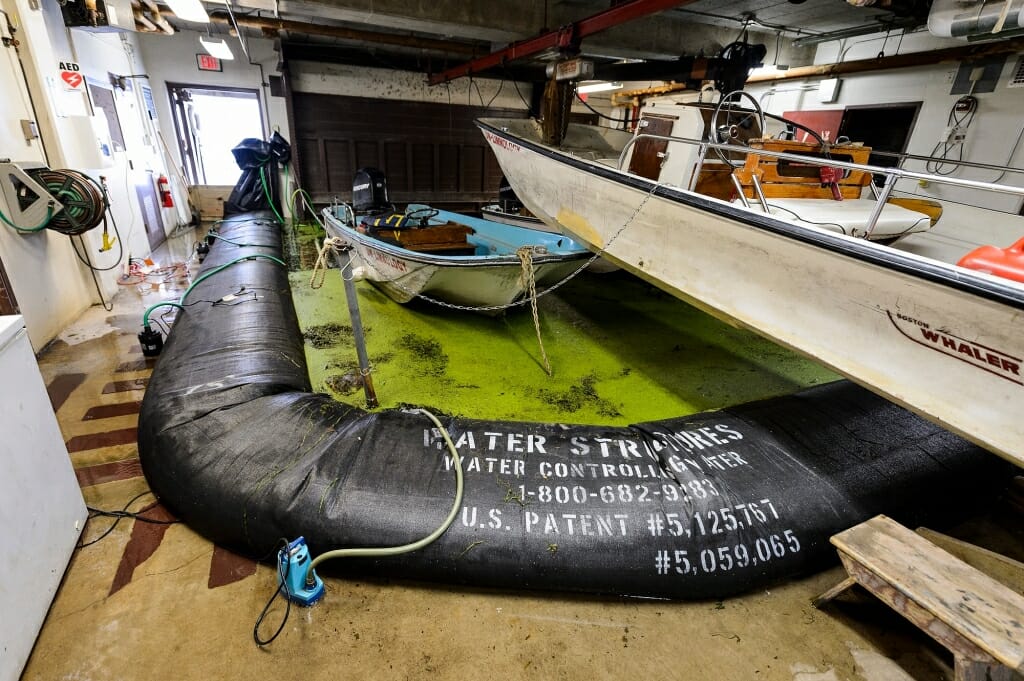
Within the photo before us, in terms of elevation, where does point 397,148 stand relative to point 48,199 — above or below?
above

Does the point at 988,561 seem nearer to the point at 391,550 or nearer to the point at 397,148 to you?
the point at 391,550

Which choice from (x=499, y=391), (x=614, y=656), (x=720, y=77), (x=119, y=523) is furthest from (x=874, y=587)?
(x=720, y=77)

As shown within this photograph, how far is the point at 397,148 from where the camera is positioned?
9.02m

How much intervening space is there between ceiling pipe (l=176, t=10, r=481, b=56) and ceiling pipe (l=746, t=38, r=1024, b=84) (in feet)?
16.1

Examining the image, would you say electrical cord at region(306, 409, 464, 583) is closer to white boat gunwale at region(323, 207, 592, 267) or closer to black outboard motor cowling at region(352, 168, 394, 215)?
white boat gunwale at region(323, 207, 592, 267)

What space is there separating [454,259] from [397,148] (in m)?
6.61

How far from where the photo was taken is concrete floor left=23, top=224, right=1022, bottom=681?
4.96 feet

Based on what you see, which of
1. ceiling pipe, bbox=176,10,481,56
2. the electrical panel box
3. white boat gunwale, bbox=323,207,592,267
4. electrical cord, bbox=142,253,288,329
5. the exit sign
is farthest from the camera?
the exit sign

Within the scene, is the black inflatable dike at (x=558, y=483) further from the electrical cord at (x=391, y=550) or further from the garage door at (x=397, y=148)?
the garage door at (x=397, y=148)

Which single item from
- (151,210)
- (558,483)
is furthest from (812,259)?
(151,210)

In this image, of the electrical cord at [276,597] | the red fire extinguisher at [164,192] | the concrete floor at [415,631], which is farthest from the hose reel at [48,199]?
the red fire extinguisher at [164,192]

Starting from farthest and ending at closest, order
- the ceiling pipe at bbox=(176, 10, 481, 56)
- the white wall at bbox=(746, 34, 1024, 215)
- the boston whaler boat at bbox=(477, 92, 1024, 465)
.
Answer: the ceiling pipe at bbox=(176, 10, 481, 56)
the white wall at bbox=(746, 34, 1024, 215)
the boston whaler boat at bbox=(477, 92, 1024, 465)

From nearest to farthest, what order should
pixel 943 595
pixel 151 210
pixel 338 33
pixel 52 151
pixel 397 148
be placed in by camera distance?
pixel 943 595 → pixel 52 151 → pixel 338 33 → pixel 151 210 → pixel 397 148

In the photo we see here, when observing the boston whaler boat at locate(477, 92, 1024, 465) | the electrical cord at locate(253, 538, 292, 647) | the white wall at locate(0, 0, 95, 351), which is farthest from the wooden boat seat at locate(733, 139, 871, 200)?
the white wall at locate(0, 0, 95, 351)
